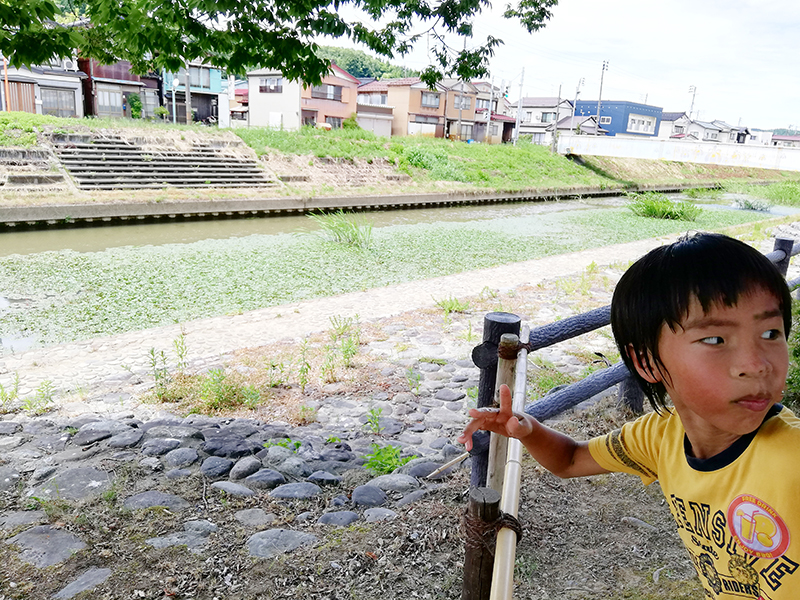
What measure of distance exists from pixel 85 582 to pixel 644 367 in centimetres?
241

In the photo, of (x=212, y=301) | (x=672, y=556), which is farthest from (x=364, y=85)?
(x=672, y=556)

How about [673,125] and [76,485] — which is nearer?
[76,485]

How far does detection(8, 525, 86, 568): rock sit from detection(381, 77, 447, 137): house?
44.3 metres

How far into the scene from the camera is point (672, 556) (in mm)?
2734

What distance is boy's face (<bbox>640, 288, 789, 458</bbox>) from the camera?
113 cm

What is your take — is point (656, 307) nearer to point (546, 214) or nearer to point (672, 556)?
point (672, 556)

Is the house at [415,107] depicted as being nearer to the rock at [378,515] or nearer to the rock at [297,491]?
the rock at [297,491]

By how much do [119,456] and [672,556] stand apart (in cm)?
327

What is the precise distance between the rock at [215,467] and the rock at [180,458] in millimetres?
107

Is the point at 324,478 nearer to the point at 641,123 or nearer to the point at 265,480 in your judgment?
the point at 265,480

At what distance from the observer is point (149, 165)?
2034 cm

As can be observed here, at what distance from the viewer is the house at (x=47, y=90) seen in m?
28.9

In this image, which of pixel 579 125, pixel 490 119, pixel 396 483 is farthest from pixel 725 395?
pixel 579 125

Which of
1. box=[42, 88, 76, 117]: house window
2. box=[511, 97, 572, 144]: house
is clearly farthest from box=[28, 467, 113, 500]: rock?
box=[511, 97, 572, 144]: house
